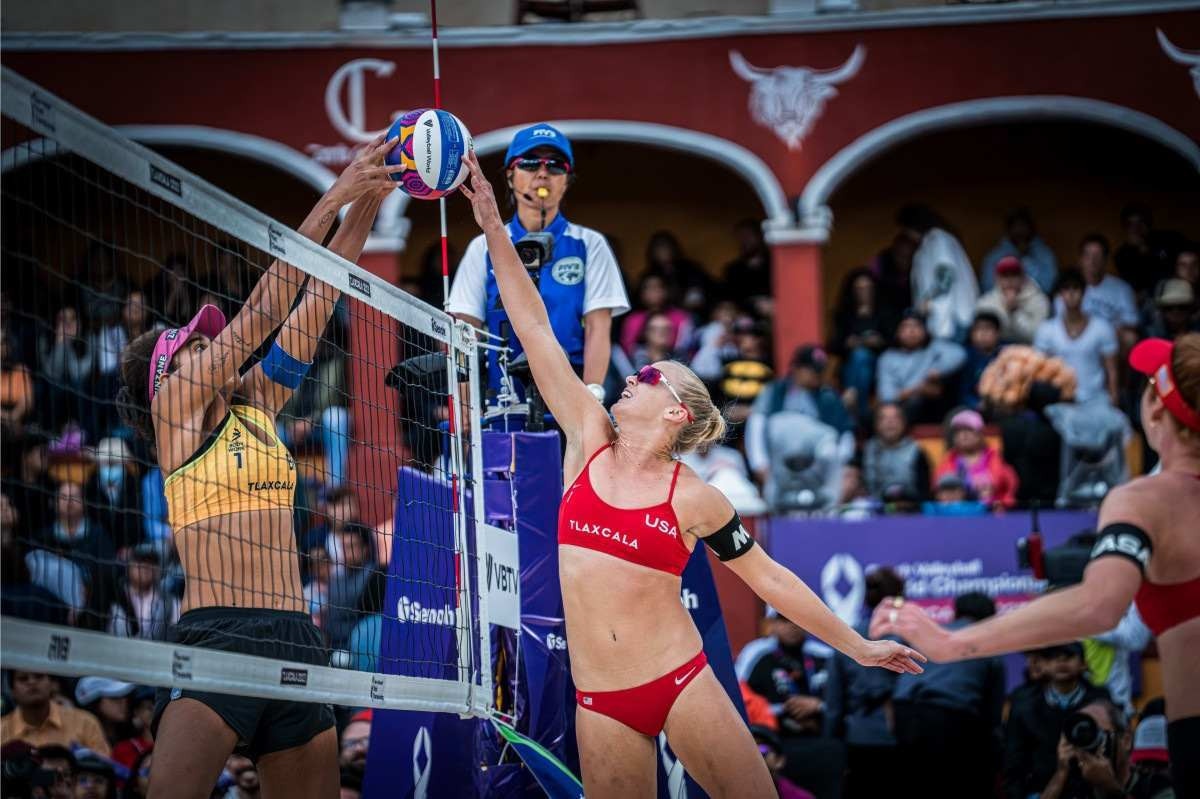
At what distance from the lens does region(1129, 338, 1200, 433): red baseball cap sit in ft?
16.8

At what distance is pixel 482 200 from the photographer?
5945mm

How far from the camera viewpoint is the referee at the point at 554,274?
7.32 metres

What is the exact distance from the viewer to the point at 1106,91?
15844mm

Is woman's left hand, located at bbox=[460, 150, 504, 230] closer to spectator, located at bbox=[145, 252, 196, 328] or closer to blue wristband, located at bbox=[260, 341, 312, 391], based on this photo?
blue wristband, located at bbox=[260, 341, 312, 391]

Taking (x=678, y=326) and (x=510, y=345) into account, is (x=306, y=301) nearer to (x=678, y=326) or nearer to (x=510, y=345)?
(x=510, y=345)

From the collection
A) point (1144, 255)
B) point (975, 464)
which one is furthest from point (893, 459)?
point (1144, 255)

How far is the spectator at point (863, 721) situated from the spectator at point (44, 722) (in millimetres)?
4461

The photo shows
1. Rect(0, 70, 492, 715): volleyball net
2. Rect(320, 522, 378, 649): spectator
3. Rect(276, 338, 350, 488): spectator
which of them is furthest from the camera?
Rect(276, 338, 350, 488): spectator

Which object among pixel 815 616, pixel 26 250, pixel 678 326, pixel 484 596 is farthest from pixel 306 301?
pixel 26 250

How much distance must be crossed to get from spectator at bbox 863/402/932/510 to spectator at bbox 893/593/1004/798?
3.26 metres

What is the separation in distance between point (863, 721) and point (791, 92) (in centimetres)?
827

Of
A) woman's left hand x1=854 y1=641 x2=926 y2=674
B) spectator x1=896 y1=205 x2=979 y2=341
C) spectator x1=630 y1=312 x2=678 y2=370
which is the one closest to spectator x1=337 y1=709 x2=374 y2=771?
woman's left hand x1=854 y1=641 x2=926 y2=674

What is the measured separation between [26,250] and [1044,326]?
11789 millimetres

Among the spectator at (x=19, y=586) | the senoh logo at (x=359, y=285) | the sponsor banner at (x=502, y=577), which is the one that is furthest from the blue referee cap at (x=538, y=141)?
the spectator at (x=19, y=586)
